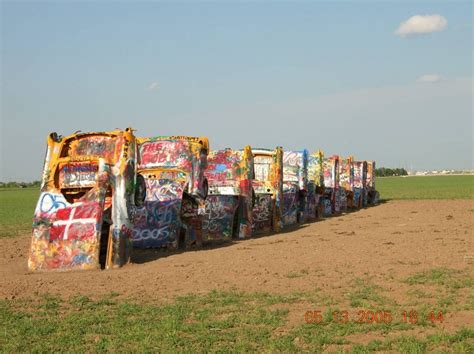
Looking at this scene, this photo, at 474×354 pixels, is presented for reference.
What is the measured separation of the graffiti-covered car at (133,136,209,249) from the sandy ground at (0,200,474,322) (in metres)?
0.48

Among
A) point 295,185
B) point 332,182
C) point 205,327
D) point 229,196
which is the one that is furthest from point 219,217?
point 332,182

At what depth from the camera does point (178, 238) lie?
42.2ft

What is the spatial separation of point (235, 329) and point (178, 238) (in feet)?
21.2

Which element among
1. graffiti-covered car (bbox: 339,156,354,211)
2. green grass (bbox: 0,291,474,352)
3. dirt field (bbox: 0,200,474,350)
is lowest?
green grass (bbox: 0,291,474,352)

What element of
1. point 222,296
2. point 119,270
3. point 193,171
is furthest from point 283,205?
point 222,296

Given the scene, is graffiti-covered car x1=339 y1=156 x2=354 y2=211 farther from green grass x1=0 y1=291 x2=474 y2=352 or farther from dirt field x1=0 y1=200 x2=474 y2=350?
green grass x1=0 y1=291 x2=474 y2=352

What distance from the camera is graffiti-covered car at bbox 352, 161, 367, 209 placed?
28895mm

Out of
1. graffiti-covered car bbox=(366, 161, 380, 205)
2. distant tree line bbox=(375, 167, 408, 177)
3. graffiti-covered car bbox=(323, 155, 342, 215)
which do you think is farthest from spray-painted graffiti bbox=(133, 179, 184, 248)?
distant tree line bbox=(375, 167, 408, 177)

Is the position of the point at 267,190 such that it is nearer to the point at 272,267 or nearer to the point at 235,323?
the point at 272,267

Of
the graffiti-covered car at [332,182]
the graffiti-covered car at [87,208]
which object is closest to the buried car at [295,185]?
the graffiti-covered car at [332,182]

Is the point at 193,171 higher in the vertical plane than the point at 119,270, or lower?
higher

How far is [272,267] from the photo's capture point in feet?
33.4

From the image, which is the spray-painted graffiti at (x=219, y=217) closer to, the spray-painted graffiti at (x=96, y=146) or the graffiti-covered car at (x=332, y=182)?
the spray-painted graffiti at (x=96, y=146)

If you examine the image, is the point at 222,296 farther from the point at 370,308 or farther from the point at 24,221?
the point at 24,221
